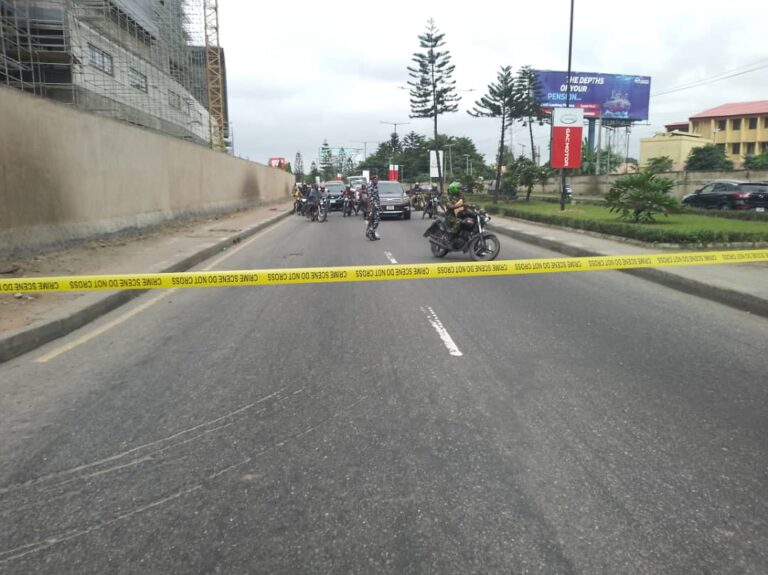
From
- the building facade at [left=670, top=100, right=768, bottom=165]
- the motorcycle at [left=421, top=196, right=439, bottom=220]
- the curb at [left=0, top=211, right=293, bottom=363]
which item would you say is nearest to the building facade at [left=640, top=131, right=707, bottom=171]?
the building facade at [left=670, top=100, right=768, bottom=165]

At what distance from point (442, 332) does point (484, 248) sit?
5.80 metres

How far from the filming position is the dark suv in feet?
81.9

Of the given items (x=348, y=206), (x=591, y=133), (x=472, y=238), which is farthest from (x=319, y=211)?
(x=591, y=133)

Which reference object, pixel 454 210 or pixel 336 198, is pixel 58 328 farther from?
pixel 336 198

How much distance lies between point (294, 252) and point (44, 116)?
5.76 m

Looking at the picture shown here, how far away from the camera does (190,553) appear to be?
2635mm

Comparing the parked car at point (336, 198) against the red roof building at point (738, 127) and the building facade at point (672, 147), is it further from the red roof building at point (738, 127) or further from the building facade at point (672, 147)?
the red roof building at point (738, 127)

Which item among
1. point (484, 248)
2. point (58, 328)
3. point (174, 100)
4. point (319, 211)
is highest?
point (174, 100)

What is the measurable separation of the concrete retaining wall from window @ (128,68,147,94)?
11.9 meters

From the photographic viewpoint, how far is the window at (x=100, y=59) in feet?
85.4

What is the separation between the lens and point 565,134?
25.3 m

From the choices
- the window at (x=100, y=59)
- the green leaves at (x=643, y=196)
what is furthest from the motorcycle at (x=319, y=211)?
the green leaves at (x=643, y=196)

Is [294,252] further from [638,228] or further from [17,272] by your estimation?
[638,228]

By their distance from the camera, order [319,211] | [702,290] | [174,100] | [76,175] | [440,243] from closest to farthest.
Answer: [702,290] < [76,175] < [440,243] < [319,211] < [174,100]
